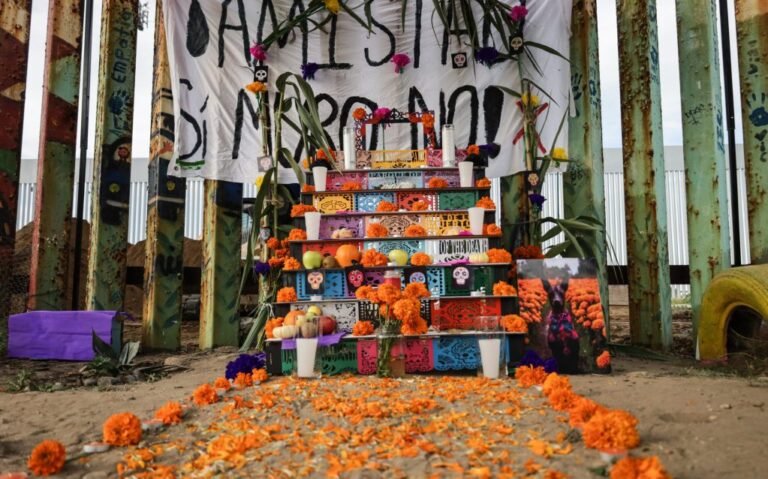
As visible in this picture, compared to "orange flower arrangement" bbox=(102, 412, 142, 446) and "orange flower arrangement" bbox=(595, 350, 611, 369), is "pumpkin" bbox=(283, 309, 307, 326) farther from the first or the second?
"orange flower arrangement" bbox=(595, 350, 611, 369)

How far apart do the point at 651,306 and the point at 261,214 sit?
3.37 metres

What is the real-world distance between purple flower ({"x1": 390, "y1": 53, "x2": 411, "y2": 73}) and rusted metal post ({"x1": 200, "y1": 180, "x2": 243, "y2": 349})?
75.3 inches

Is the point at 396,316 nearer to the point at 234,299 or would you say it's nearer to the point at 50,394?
the point at 50,394

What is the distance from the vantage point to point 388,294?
3.62 meters

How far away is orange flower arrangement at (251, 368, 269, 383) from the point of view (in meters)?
3.54

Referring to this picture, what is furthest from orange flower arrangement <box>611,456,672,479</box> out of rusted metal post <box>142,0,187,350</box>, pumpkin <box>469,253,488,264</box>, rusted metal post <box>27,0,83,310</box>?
rusted metal post <box>27,0,83,310</box>

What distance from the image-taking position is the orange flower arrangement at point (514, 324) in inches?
148

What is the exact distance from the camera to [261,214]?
5102 millimetres

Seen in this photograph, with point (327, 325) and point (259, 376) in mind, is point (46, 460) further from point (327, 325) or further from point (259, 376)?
point (327, 325)

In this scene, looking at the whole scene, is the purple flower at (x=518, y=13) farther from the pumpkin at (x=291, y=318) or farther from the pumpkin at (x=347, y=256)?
the pumpkin at (x=291, y=318)

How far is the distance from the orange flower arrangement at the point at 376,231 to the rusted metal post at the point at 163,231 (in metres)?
2.20

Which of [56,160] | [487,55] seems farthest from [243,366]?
[487,55]

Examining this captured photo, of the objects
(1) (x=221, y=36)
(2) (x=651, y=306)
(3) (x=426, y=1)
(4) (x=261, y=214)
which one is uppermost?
(3) (x=426, y=1)

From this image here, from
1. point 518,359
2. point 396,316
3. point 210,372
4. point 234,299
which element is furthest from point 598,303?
point 234,299
